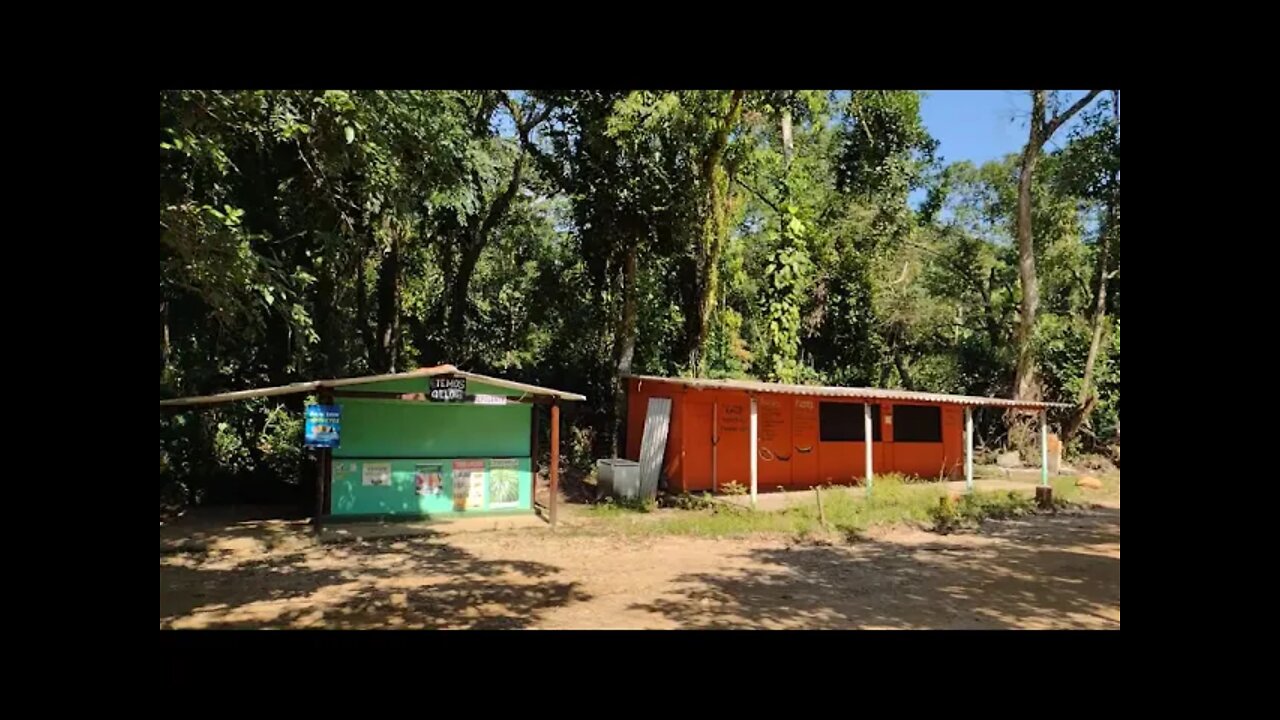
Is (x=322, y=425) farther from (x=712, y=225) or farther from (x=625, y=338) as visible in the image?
(x=712, y=225)

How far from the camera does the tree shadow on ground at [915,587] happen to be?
20.5 feet

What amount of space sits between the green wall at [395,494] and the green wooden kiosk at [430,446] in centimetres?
1

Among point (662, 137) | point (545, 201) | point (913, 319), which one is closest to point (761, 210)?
point (913, 319)

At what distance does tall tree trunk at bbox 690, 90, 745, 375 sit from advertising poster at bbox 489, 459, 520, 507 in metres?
5.60

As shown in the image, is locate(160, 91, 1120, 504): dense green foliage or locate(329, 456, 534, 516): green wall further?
locate(329, 456, 534, 516): green wall

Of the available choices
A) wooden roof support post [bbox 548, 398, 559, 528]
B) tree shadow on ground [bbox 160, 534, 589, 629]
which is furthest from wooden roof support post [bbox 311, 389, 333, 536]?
wooden roof support post [bbox 548, 398, 559, 528]

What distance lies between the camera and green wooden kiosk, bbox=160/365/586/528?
10711mm

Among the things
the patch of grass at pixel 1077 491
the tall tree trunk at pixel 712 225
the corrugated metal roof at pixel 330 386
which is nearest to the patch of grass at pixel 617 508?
the corrugated metal roof at pixel 330 386

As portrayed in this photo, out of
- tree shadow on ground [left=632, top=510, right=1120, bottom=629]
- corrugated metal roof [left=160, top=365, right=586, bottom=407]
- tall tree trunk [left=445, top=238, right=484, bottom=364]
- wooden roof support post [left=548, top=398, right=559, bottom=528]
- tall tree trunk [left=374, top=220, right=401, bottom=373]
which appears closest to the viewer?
tree shadow on ground [left=632, top=510, right=1120, bottom=629]

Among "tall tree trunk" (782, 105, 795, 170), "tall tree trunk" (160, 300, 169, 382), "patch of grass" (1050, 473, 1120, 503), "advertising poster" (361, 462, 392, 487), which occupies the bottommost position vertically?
"patch of grass" (1050, 473, 1120, 503)

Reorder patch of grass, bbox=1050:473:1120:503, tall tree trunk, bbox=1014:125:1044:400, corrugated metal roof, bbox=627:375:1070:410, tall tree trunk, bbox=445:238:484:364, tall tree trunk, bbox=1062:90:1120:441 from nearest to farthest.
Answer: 1. corrugated metal roof, bbox=627:375:1070:410
2. patch of grass, bbox=1050:473:1120:503
3. tall tree trunk, bbox=445:238:484:364
4. tall tree trunk, bbox=1014:125:1044:400
5. tall tree trunk, bbox=1062:90:1120:441

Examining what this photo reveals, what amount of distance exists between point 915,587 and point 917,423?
948 centimetres

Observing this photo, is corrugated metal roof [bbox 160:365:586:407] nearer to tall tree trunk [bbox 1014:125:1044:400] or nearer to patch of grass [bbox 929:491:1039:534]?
patch of grass [bbox 929:491:1039:534]
